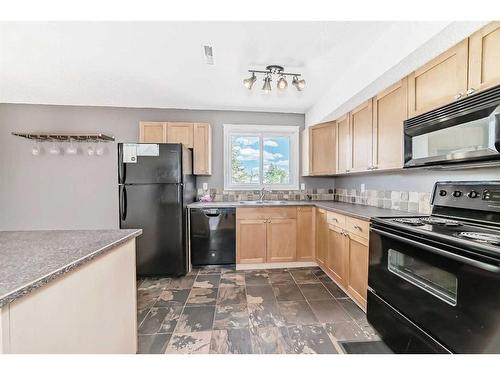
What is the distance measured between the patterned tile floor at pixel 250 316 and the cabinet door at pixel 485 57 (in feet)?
5.94

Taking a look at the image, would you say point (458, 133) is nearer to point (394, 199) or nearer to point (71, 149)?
point (394, 199)

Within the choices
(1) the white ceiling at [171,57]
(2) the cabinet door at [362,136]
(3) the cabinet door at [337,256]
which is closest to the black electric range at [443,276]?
(3) the cabinet door at [337,256]

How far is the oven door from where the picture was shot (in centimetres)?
95

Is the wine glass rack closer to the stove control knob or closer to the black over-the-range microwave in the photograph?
the black over-the-range microwave

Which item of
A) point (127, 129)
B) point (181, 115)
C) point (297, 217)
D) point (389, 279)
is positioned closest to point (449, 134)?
point (389, 279)

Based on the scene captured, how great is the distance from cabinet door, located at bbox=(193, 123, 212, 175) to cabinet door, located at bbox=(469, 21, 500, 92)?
282 cm

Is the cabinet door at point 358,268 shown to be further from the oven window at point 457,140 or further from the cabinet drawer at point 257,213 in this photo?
the cabinet drawer at point 257,213

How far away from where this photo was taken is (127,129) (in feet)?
11.3

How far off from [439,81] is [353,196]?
1904 millimetres

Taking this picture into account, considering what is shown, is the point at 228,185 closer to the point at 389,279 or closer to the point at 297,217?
the point at 297,217

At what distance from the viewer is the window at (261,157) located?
3.63 metres

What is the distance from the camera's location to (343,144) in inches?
114

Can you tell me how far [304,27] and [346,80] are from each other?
89 cm

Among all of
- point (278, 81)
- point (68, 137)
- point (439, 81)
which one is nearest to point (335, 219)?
point (439, 81)
